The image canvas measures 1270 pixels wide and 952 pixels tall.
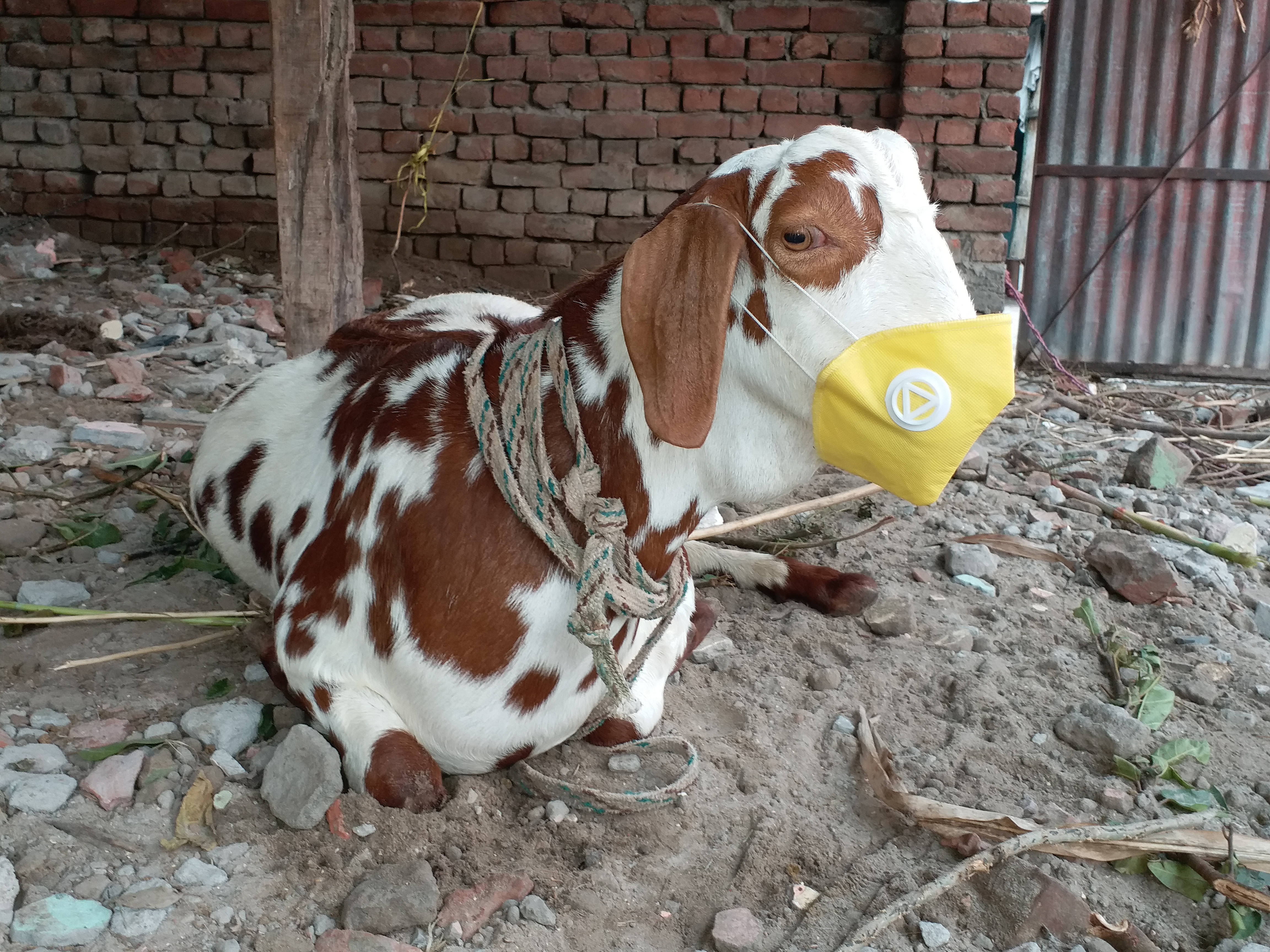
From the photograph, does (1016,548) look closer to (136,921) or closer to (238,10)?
(136,921)

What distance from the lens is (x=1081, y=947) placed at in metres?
1.80

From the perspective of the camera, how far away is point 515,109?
6125 mm

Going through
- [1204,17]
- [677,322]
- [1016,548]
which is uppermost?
[1204,17]

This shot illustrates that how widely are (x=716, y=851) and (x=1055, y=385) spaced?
4703 mm

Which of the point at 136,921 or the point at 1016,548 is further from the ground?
the point at 1016,548

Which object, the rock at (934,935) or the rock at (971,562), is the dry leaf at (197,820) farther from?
the rock at (971,562)

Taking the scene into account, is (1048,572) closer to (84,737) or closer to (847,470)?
(847,470)

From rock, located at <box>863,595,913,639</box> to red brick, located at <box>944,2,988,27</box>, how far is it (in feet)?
11.8

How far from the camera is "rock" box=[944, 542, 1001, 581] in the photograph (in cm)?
333

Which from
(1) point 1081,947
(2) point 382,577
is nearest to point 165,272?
(2) point 382,577

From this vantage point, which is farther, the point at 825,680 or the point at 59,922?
the point at 825,680

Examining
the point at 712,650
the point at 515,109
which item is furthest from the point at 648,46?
the point at 712,650

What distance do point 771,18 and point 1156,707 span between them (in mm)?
4430

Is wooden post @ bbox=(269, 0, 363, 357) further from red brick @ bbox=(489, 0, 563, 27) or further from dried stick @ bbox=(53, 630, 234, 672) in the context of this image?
red brick @ bbox=(489, 0, 563, 27)
